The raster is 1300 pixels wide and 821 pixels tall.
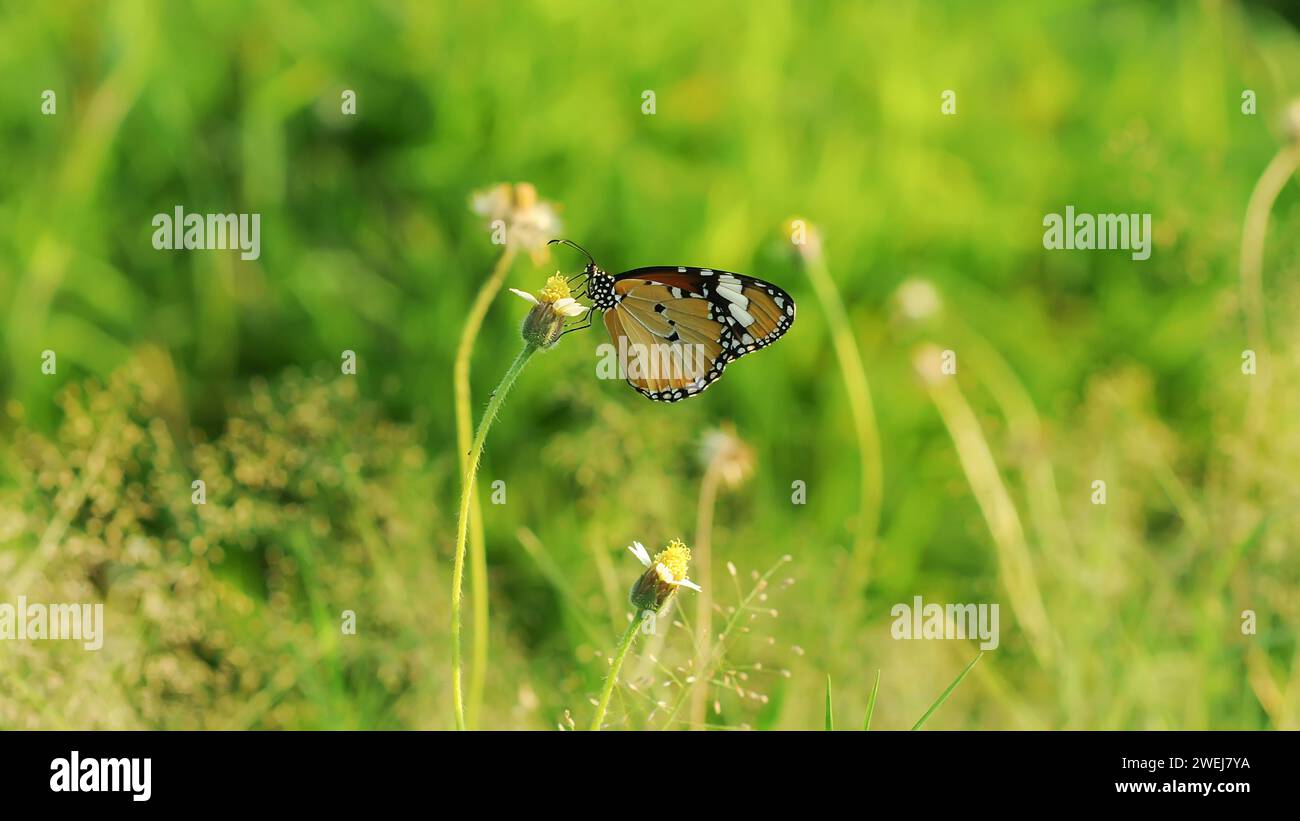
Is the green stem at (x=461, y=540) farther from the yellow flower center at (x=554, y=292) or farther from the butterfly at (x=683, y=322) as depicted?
the butterfly at (x=683, y=322)

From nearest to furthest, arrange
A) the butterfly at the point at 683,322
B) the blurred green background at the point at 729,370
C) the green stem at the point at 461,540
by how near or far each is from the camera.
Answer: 1. the green stem at the point at 461,540
2. the butterfly at the point at 683,322
3. the blurred green background at the point at 729,370

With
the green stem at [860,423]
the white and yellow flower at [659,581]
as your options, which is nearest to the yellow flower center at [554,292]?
the white and yellow flower at [659,581]

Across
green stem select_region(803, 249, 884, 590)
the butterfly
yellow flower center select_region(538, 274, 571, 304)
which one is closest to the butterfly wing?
the butterfly

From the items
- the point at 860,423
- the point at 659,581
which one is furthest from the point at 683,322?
the point at 659,581

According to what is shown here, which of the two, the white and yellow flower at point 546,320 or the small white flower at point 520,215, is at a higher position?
the small white flower at point 520,215
